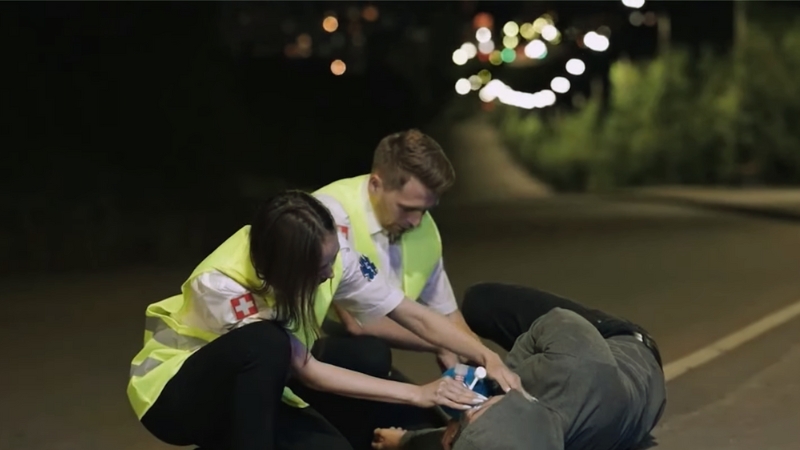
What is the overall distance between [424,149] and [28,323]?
536 cm

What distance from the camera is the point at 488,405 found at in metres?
3.66

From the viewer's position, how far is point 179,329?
380 centimetres

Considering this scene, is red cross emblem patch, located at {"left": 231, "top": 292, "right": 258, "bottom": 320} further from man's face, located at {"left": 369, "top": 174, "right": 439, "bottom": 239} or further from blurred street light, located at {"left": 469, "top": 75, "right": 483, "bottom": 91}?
blurred street light, located at {"left": 469, "top": 75, "right": 483, "bottom": 91}

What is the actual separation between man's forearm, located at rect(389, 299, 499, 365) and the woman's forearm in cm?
34

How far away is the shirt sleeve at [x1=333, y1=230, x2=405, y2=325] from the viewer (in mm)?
3924

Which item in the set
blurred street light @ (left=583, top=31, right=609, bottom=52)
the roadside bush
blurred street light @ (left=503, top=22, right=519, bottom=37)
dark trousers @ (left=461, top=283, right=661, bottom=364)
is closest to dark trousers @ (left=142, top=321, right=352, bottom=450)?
dark trousers @ (left=461, top=283, right=661, bottom=364)

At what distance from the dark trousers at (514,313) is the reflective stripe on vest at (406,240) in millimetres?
Result: 268

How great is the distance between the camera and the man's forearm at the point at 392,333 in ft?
14.0

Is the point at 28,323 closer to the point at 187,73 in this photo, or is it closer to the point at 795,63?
the point at 187,73

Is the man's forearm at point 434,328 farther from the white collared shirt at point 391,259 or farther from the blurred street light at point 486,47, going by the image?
the blurred street light at point 486,47

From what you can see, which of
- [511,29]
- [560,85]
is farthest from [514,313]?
[560,85]

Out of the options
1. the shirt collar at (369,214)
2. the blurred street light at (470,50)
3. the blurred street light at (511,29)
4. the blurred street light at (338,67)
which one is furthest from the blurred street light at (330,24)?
the shirt collar at (369,214)

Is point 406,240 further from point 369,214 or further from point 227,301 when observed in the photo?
point 227,301

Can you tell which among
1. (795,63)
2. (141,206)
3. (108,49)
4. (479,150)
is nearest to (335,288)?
(141,206)
